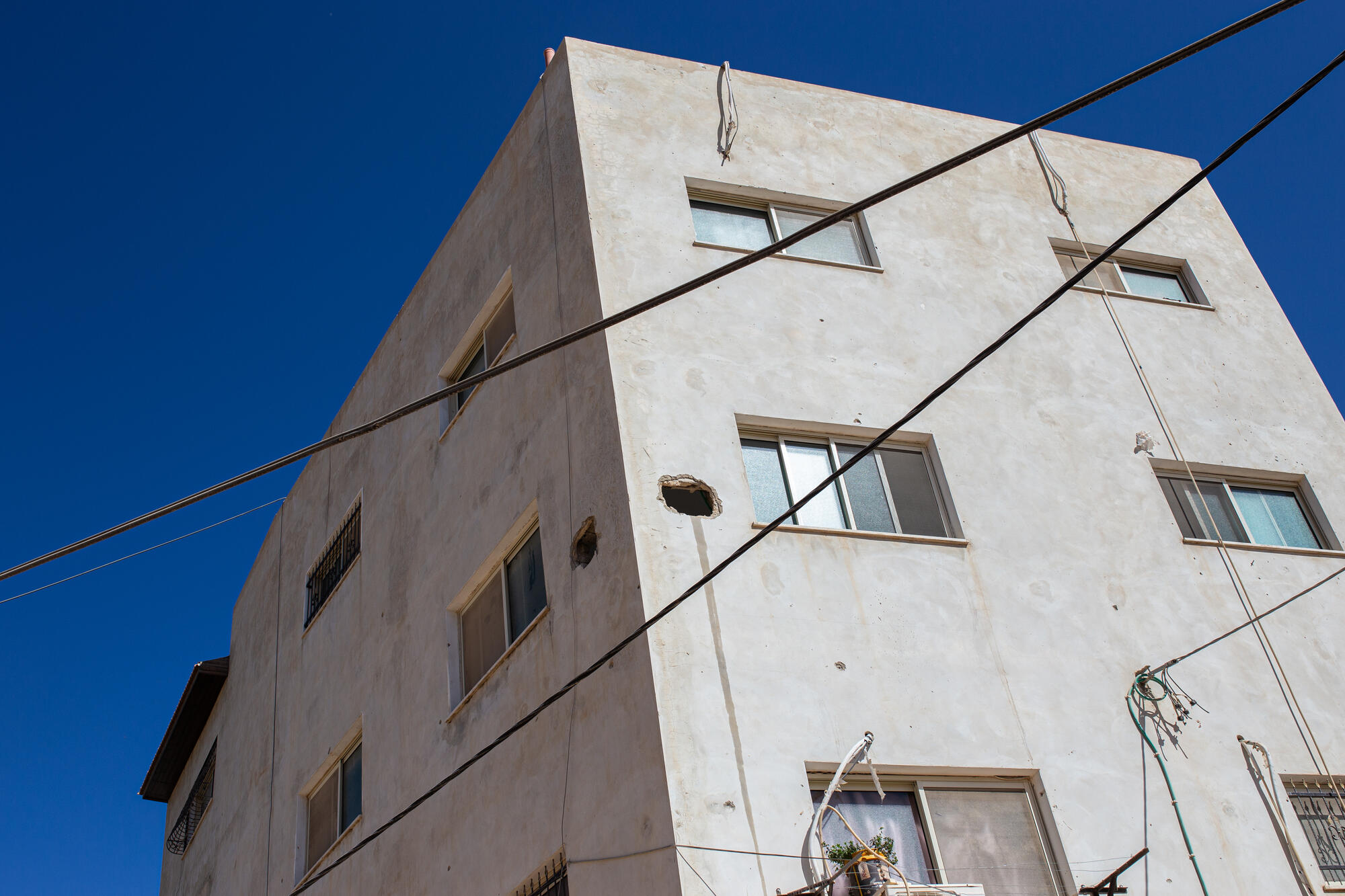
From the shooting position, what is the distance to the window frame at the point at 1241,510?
10.8 metres

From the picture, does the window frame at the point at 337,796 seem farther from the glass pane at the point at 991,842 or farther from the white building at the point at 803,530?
the glass pane at the point at 991,842

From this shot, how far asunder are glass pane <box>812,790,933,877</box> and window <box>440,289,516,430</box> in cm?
584

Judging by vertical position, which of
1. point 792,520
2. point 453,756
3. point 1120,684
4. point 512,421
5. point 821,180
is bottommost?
point 1120,684

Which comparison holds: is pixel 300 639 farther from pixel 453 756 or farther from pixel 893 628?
pixel 893 628

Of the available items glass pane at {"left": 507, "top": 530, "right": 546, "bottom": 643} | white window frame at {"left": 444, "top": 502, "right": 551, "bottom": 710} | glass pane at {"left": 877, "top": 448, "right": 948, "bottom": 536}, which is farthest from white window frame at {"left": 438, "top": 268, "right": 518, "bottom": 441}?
glass pane at {"left": 877, "top": 448, "right": 948, "bottom": 536}

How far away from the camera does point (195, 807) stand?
19938 mm

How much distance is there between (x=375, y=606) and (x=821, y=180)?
6664 mm

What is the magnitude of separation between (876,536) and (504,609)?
3389 mm

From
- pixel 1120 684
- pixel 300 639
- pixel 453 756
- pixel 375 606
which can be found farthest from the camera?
pixel 300 639

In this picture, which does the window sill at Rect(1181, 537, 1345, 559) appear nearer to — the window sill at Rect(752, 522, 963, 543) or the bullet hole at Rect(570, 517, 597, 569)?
the window sill at Rect(752, 522, 963, 543)

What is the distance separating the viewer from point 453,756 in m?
10.7

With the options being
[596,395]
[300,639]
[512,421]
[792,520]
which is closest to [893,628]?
[792,520]

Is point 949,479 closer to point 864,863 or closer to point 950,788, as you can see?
point 950,788

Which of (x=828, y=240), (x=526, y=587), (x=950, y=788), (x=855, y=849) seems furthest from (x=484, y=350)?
(x=855, y=849)
